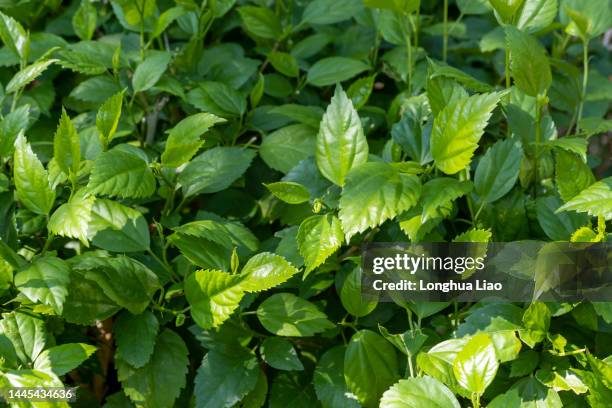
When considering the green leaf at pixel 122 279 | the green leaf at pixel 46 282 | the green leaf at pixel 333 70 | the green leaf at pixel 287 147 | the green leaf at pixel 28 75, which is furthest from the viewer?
the green leaf at pixel 333 70

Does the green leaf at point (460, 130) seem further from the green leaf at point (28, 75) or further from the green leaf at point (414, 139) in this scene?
the green leaf at point (28, 75)

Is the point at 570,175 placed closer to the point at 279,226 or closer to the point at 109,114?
the point at 279,226

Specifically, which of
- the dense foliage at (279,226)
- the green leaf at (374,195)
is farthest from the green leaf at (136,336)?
the green leaf at (374,195)

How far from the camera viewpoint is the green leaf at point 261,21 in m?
1.49

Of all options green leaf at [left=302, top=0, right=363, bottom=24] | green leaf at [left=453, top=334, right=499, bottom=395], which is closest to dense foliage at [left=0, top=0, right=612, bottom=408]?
green leaf at [left=453, top=334, right=499, bottom=395]

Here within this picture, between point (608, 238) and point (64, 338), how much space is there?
0.82 metres

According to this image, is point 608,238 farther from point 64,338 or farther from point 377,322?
point 64,338

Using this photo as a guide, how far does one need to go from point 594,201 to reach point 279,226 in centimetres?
54

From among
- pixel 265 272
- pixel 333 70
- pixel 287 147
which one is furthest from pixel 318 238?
pixel 333 70

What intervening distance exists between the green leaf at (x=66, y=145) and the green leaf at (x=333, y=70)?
52 cm

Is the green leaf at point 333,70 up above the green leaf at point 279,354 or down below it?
above

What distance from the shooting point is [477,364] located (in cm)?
97

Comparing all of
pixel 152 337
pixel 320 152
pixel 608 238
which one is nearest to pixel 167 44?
pixel 320 152

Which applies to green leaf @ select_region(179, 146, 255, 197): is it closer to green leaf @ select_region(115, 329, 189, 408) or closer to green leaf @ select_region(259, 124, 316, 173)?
green leaf @ select_region(259, 124, 316, 173)
